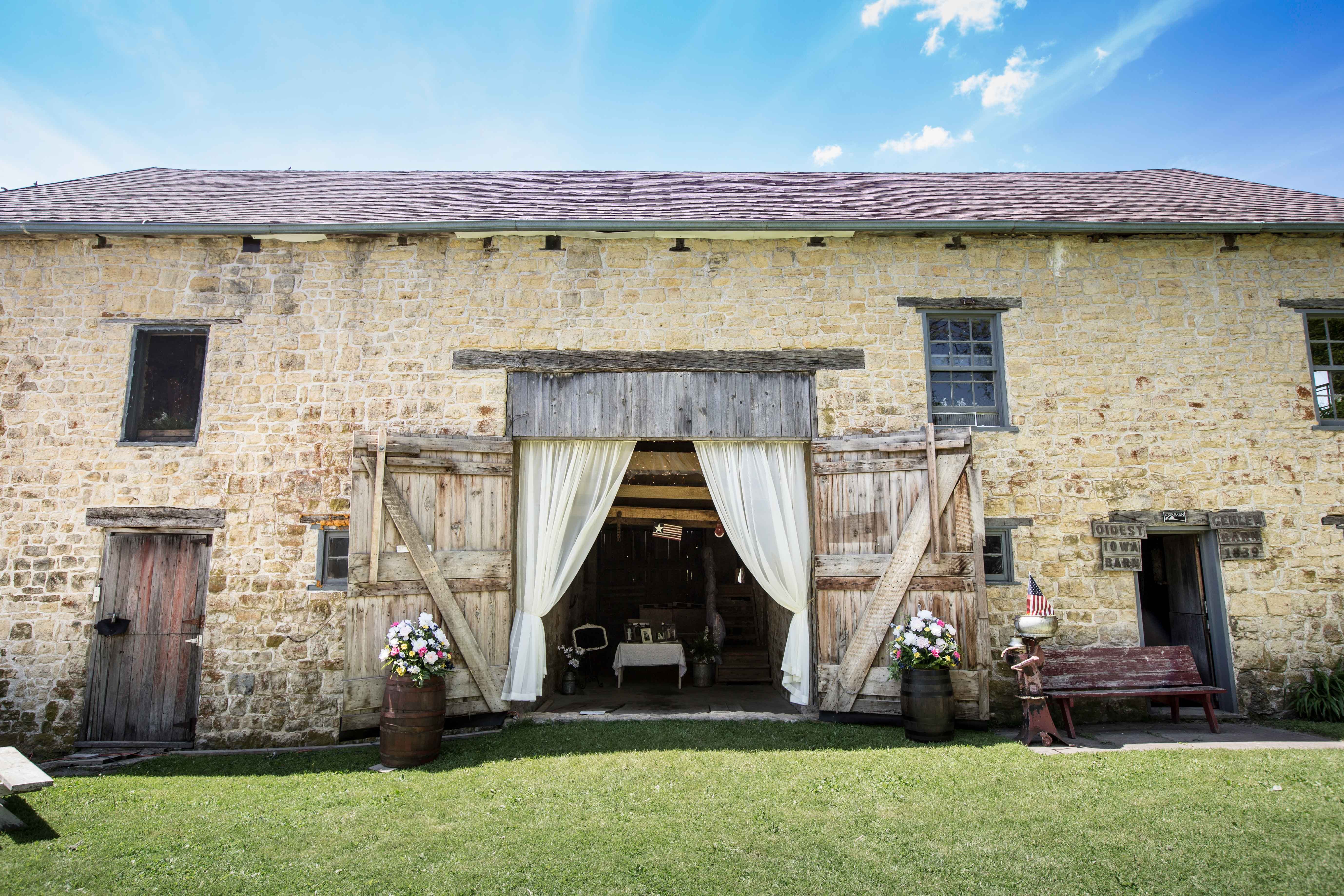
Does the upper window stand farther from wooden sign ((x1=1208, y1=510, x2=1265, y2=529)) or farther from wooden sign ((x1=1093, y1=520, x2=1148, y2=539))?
wooden sign ((x1=1208, y1=510, x2=1265, y2=529))

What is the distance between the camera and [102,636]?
7.47 m

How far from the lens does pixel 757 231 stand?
25.5ft

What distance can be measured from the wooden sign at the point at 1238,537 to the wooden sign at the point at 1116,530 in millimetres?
756

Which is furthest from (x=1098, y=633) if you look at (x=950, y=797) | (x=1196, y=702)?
(x=950, y=797)

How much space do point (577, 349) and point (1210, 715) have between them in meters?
6.76

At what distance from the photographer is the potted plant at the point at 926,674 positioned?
662 cm

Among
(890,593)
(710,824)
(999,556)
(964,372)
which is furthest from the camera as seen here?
(964,372)

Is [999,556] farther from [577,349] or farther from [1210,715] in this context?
[577,349]

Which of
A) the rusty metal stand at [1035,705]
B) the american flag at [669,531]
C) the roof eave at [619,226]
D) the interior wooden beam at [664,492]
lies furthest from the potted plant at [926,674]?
the american flag at [669,531]

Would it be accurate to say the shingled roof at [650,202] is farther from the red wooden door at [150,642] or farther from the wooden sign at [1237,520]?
the red wooden door at [150,642]

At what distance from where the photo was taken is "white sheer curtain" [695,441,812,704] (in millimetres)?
7621

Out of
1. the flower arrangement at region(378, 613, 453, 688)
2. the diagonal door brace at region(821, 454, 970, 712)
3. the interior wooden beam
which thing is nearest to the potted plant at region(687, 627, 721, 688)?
the interior wooden beam

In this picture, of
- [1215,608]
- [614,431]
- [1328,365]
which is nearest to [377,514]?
[614,431]

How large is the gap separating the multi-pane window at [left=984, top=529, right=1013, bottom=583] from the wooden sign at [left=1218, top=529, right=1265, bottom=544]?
2.08 metres
